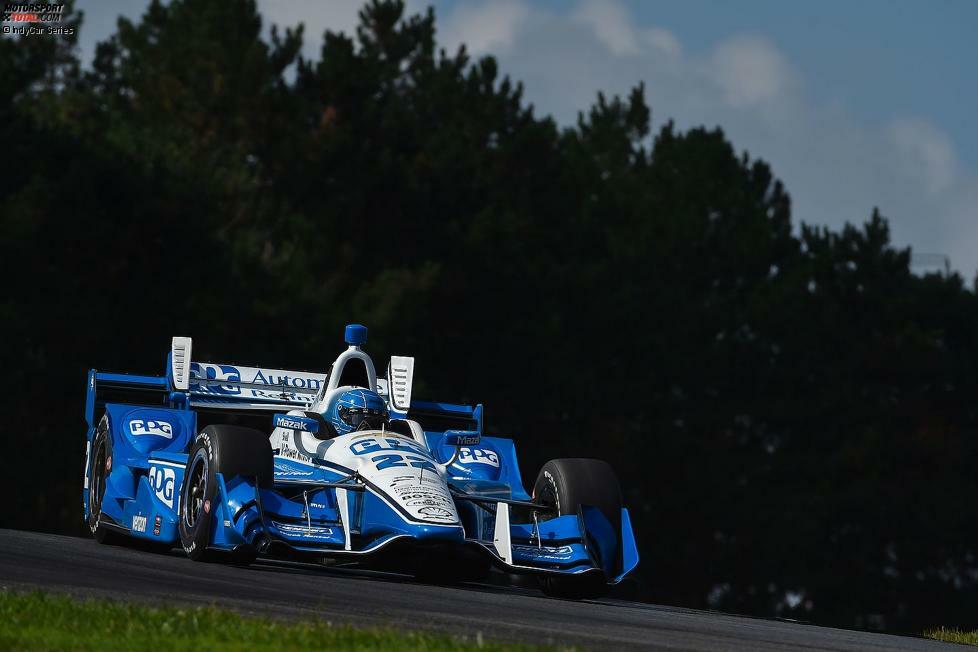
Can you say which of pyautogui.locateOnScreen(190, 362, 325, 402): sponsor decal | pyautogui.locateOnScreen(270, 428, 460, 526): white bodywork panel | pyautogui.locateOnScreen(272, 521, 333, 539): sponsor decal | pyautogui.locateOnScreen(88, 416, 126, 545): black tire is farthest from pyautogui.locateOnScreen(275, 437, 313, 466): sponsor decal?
pyautogui.locateOnScreen(190, 362, 325, 402): sponsor decal

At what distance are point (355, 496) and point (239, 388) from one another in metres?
4.12

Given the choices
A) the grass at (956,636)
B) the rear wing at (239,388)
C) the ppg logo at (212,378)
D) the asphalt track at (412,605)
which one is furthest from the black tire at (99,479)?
the grass at (956,636)

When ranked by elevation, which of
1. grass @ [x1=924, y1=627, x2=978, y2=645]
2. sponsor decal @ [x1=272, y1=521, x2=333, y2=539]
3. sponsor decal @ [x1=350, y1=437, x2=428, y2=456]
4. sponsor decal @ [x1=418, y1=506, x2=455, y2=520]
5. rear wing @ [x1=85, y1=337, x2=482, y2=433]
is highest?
rear wing @ [x1=85, y1=337, x2=482, y2=433]

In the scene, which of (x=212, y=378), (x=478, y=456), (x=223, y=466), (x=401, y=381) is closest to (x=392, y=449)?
(x=223, y=466)

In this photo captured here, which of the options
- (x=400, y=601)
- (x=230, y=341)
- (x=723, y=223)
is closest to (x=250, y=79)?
(x=230, y=341)

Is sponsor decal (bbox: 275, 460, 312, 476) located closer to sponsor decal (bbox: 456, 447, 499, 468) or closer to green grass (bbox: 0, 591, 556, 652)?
sponsor decal (bbox: 456, 447, 499, 468)

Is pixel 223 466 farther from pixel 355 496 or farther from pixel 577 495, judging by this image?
pixel 577 495

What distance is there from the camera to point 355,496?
1275 cm

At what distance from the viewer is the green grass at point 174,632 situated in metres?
7.93

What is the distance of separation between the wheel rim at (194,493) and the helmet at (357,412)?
1.16 m

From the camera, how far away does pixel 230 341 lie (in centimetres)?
4166

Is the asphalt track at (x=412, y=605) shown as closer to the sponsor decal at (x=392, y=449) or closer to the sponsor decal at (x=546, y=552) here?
the sponsor decal at (x=546, y=552)

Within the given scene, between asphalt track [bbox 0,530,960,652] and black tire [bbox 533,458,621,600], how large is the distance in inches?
9.2

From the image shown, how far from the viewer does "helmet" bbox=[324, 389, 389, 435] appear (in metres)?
13.8
